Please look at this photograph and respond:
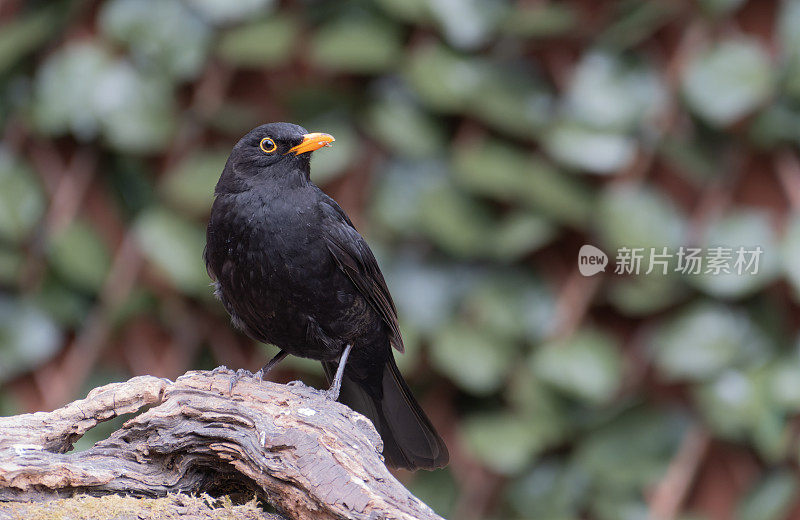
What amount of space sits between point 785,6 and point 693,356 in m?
1.44

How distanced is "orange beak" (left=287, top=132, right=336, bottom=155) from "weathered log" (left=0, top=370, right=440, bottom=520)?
648 millimetres

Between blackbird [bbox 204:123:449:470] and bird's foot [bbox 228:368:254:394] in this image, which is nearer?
bird's foot [bbox 228:368:254:394]

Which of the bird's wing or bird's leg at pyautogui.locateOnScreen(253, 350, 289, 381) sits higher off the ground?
the bird's wing

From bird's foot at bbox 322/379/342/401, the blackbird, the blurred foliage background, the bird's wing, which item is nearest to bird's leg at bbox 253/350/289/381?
the blackbird

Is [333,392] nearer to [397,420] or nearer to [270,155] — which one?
[397,420]

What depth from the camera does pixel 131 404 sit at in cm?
230

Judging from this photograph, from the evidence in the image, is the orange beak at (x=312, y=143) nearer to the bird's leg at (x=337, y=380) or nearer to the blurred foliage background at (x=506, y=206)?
the bird's leg at (x=337, y=380)

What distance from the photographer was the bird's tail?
2721 mm

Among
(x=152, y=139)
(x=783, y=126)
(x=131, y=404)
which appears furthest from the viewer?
(x=152, y=139)

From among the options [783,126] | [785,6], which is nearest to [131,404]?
[783,126]

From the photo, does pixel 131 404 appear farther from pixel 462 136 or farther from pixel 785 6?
pixel 785 6

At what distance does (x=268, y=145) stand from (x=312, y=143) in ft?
0.44

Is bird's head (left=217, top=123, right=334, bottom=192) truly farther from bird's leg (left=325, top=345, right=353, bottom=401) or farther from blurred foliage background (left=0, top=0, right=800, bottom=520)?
blurred foliage background (left=0, top=0, right=800, bottom=520)

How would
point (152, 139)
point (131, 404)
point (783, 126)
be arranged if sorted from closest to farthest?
point (131, 404) → point (783, 126) → point (152, 139)
